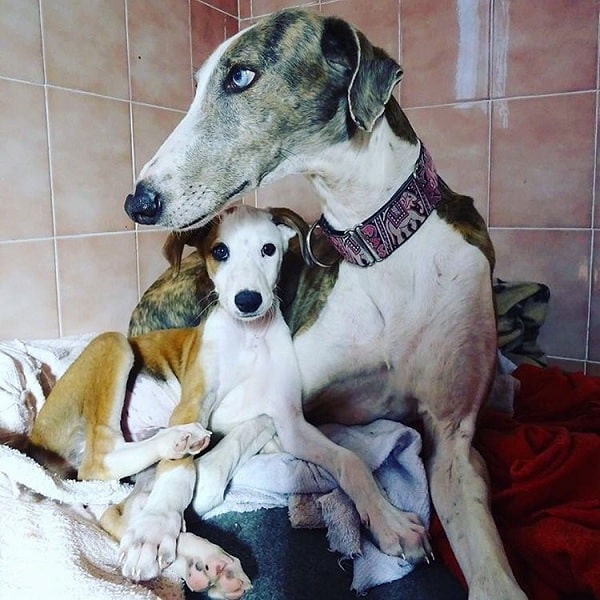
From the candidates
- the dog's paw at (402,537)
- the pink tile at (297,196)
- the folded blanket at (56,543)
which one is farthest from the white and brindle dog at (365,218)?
the pink tile at (297,196)

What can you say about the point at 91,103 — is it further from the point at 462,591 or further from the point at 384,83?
the point at 462,591

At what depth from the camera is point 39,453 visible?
92cm

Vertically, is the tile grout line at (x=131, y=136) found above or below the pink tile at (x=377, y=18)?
below

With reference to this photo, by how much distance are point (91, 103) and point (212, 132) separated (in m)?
0.73

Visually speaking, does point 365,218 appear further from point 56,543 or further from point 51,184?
point 51,184

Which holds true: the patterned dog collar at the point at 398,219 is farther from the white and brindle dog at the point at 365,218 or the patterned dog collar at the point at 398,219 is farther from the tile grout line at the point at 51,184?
the tile grout line at the point at 51,184

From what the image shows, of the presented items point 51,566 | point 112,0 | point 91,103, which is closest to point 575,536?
point 51,566

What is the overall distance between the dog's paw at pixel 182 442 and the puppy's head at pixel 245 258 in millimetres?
215

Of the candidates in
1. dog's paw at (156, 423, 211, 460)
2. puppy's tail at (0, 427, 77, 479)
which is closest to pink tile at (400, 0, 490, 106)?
dog's paw at (156, 423, 211, 460)

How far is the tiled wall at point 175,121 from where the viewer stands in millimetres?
1276

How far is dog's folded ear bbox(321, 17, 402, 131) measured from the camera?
82 centimetres

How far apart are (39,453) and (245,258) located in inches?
18.7

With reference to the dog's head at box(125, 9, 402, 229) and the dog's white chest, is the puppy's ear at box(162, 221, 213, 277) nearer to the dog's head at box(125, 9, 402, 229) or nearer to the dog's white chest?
the dog's white chest

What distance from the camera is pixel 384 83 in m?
0.83
